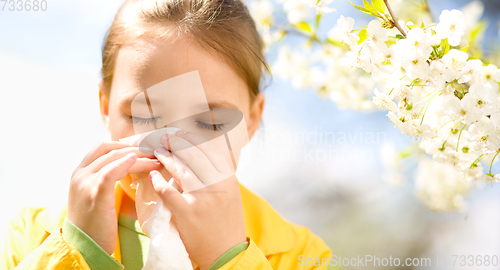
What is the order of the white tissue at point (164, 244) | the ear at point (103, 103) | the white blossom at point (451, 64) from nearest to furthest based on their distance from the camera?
the white blossom at point (451, 64), the white tissue at point (164, 244), the ear at point (103, 103)

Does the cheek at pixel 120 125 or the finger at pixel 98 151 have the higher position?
the cheek at pixel 120 125

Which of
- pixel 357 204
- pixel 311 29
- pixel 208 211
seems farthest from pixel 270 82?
pixel 357 204

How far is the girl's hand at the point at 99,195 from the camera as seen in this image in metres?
0.48

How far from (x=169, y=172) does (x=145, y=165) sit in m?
0.04

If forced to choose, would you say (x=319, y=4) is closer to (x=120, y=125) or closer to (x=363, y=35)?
(x=363, y=35)

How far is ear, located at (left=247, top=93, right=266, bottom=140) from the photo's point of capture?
2.62 ft

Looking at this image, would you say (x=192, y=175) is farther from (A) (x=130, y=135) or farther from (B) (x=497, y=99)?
(B) (x=497, y=99)

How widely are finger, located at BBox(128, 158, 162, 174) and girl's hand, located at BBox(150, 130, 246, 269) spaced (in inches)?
0.7

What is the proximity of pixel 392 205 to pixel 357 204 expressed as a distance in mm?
203

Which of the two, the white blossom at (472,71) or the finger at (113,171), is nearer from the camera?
the white blossom at (472,71)

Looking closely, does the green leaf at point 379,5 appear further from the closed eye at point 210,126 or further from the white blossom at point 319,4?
the closed eye at point 210,126

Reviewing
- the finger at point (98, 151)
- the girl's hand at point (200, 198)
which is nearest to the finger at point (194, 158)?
the girl's hand at point (200, 198)

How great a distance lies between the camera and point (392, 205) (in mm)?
1926

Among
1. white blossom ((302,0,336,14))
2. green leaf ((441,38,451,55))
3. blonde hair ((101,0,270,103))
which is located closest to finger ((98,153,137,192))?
blonde hair ((101,0,270,103))
